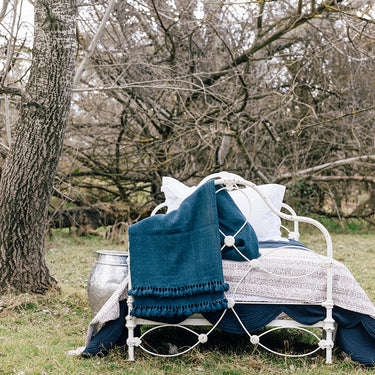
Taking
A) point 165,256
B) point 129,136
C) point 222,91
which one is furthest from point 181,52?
point 165,256

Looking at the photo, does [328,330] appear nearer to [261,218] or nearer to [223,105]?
[261,218]

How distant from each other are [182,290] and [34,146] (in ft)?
7.10

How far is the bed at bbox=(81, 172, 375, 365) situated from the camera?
9.75ft

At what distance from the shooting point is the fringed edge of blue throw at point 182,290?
9.56 feet

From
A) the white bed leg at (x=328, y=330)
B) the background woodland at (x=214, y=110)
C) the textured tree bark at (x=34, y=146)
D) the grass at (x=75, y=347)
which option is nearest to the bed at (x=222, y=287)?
the white bed leg at (x=328, y=330)

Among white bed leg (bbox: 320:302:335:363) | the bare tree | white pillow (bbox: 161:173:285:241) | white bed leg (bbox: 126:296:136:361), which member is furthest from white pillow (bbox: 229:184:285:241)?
the bare tree

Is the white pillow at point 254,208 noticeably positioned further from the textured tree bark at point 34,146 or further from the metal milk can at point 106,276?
the textured tree bark at point 34,146

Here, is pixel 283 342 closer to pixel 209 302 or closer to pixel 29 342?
pixel 209 302

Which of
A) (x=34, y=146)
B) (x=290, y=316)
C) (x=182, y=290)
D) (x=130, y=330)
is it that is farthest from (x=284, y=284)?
(x=34, y=146)

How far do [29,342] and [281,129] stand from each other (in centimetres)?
769

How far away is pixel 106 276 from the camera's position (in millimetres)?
3846

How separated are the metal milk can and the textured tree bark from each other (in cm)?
83

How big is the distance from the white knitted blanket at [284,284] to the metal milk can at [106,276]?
677 millimetres

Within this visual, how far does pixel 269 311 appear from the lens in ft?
10.1
